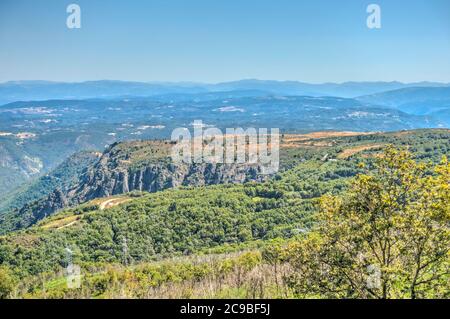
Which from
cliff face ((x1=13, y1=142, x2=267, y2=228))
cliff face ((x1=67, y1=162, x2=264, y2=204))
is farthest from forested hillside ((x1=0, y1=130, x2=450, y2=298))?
cliff face ((x1=13, y1=142, x2=267, y2=228))

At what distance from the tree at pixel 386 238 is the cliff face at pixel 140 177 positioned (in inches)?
3295

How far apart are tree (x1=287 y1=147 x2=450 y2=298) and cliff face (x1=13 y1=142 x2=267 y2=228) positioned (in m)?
83.7

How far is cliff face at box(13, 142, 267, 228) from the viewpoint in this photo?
10069cm

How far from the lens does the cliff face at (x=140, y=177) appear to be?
330 ft

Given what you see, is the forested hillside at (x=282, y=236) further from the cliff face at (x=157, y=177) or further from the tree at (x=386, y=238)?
the cliff face at (x=157, y=177)

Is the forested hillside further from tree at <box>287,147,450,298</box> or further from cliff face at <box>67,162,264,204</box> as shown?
cliff face at <box>67,162,264,204</box>

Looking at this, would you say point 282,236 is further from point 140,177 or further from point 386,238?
point 140,177

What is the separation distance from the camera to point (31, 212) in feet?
352


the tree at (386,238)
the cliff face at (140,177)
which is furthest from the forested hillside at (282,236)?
the cliff face at (140,177)

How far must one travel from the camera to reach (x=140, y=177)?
11038 centimetres

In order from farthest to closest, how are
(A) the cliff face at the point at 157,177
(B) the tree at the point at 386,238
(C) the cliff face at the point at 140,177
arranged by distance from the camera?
(C) the cliff face at the point at 140,177, (A) the cliff face at the point at 157,177, (B) the tree at the point at 386,238

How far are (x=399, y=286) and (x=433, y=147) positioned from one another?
250ft

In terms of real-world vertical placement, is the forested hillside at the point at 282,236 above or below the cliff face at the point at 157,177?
above

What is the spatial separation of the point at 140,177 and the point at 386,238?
10447 centimetres
